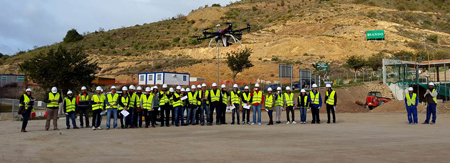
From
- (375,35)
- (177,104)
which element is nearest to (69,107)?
(177,104)

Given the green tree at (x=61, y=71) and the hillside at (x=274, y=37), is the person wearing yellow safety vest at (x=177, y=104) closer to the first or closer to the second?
the green tree at (x=61, y=71)

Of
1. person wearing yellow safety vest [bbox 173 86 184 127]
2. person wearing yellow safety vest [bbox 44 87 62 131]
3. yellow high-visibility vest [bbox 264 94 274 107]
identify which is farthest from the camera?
yellow high-visibility vest [bbox 264 94 274 107]

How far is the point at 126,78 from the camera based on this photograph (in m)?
69.1

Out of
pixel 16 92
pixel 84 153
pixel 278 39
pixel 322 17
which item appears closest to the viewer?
pixel 84 153

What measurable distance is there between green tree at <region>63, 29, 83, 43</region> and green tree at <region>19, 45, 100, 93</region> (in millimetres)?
79209

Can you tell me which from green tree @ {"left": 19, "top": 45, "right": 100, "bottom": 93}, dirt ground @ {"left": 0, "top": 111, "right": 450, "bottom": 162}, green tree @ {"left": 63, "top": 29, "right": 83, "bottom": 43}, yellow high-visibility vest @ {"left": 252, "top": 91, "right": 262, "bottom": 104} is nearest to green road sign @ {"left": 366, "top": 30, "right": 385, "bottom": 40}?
green tree @ {"left": 19, "top": 45, "right": 100, "bottom": 93}

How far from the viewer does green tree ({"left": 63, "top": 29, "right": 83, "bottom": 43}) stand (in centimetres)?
11406

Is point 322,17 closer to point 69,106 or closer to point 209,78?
point 209,78

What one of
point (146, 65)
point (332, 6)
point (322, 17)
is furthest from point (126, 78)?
point (332, 6)

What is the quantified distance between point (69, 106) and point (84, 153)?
9.02 meters

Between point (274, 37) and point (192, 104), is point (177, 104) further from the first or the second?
point (274, 37)

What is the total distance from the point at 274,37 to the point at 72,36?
56173 millimetres

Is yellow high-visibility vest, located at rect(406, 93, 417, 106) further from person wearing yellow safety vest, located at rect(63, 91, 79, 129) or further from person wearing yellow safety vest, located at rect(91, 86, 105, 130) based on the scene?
person wearing yellow safety vest, located at rect(63, 91, 79, 129)

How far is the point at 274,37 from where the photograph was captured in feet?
287
